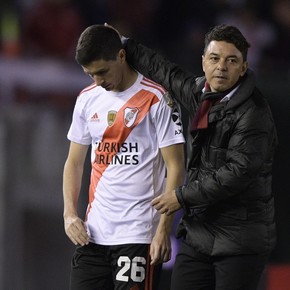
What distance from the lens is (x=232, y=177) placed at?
160 inches

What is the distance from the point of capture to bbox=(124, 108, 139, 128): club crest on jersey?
4480 mm

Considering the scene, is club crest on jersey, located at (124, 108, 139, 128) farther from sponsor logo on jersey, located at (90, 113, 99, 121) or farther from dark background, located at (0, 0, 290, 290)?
dark background, located at (0, 0, 290, 290)

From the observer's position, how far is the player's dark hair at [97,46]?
4.39 m

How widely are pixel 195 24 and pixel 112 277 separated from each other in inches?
221

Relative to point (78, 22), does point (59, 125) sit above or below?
below

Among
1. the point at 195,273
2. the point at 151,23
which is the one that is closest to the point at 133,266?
the point at 195,273

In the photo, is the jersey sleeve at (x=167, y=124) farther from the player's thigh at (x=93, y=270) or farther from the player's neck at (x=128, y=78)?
the player's thigh at (x=93, y=270)

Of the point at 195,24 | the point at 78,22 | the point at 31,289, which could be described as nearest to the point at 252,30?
the point at 195,24

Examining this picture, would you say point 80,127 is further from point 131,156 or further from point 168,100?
point 168,100

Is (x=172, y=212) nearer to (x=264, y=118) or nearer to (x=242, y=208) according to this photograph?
(x=242, y=208)

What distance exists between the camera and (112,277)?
15.0 ft

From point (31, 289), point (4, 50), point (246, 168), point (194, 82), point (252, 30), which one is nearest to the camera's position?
point (246, 168)

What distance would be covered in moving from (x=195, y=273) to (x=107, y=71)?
3.30 ft

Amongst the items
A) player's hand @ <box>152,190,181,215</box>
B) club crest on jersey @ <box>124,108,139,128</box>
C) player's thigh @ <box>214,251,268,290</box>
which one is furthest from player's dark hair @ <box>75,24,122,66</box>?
player's thigh @ <box>214,251,268,290</box>
